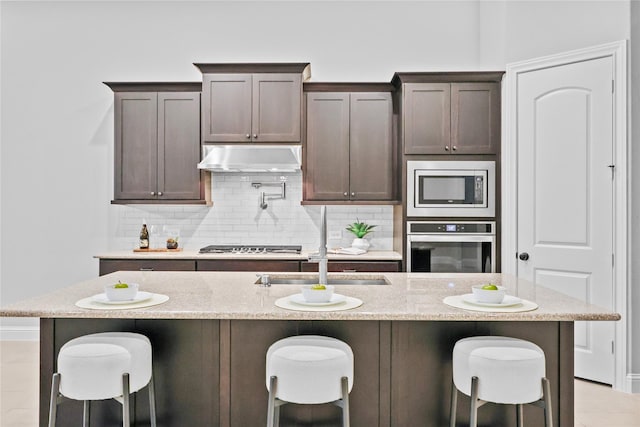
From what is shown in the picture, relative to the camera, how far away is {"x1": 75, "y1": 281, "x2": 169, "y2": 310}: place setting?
6.61 feet

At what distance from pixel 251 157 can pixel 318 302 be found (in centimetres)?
251

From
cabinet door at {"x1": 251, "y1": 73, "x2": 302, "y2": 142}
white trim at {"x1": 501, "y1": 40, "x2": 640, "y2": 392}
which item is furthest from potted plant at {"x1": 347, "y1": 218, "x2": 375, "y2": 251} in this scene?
white trim at {"x1": 501, "y1": 40, "x2": 640, "y2": 392}

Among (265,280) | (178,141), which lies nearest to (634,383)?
(265,280)

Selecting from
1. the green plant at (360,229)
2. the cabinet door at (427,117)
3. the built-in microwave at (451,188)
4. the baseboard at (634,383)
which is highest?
the cabinet door at (427,117)

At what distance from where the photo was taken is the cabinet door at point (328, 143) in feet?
14.7

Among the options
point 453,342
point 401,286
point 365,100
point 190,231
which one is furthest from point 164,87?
point 453,342

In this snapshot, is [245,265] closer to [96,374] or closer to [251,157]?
[251,157]

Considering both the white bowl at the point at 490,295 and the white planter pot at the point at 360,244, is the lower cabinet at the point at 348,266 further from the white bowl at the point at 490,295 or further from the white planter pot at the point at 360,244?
the white bowl at the point at 490,295

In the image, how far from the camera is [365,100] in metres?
4.48

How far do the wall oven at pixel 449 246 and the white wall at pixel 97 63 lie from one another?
1.68m

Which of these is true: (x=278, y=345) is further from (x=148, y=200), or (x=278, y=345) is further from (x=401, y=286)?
(x=148, y=200)

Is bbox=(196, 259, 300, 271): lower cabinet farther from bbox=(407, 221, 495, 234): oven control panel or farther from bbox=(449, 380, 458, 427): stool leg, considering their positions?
bbox=(449, 380, 458, 427): stool leg

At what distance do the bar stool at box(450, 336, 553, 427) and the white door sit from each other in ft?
6.77

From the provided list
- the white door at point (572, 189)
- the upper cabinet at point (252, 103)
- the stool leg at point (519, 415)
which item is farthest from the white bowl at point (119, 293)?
the white door at point (572, 189)
